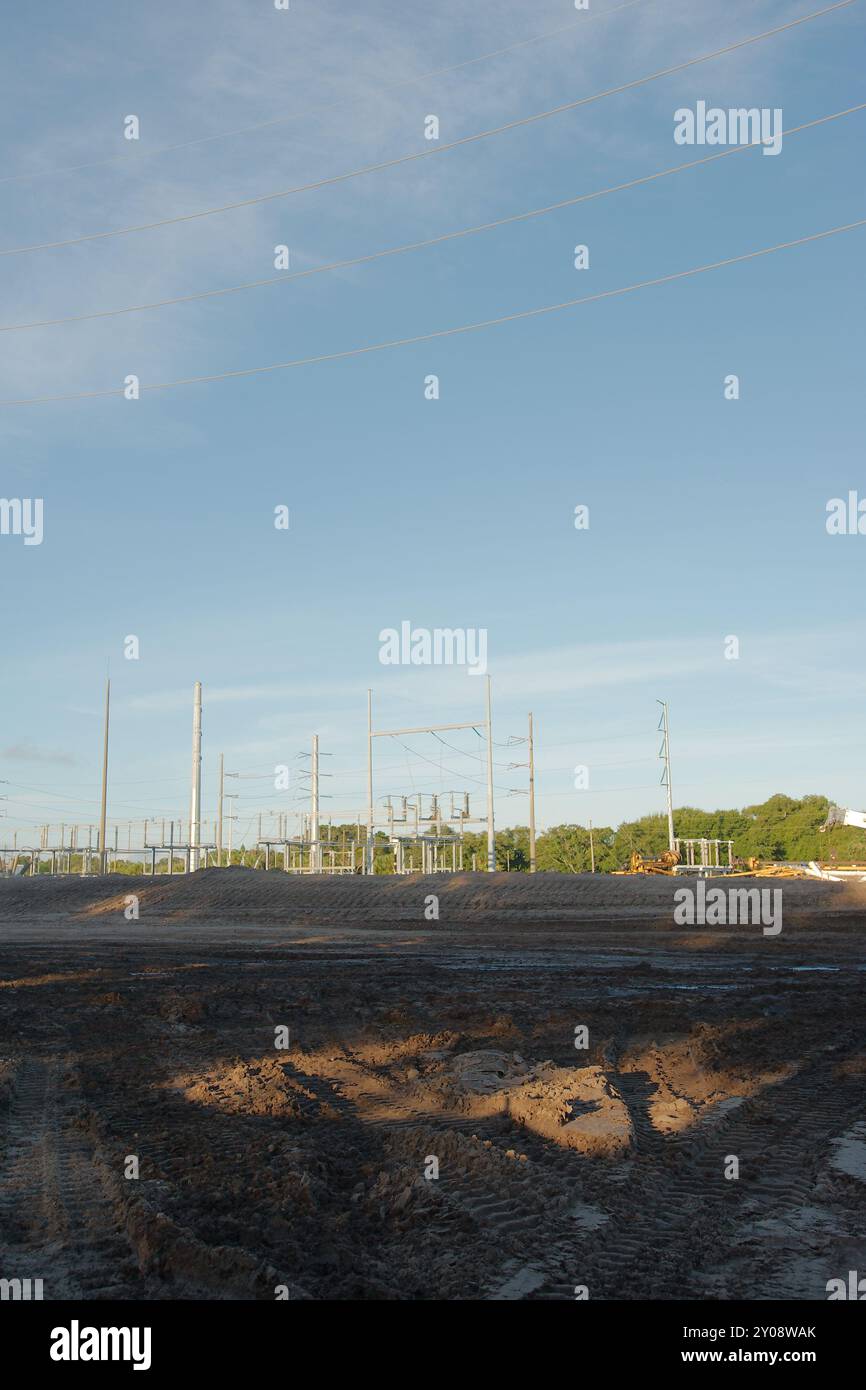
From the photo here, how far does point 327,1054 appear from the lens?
10.3 meters

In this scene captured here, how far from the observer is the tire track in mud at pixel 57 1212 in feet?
15.2

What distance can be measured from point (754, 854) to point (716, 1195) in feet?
282

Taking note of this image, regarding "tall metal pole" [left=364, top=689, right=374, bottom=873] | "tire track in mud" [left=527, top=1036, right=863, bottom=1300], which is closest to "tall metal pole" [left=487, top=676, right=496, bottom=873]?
"tall metal pole" [left=364, top=689, right=374, bottom=873]

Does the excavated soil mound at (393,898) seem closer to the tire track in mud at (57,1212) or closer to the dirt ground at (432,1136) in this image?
the dirt ground at (432,1136)

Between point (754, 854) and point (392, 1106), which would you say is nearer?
point (392, 1106)

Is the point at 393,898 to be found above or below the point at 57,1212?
below

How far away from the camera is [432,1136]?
22.4 feet

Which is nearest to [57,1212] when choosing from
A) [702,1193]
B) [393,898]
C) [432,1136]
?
[432,1136]

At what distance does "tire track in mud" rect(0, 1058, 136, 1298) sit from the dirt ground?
0.06 feet

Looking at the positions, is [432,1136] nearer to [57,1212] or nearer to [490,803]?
[57,1212]

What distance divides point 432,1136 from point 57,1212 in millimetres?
2333

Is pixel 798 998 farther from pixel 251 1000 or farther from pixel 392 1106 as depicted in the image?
pixel 392 1106
